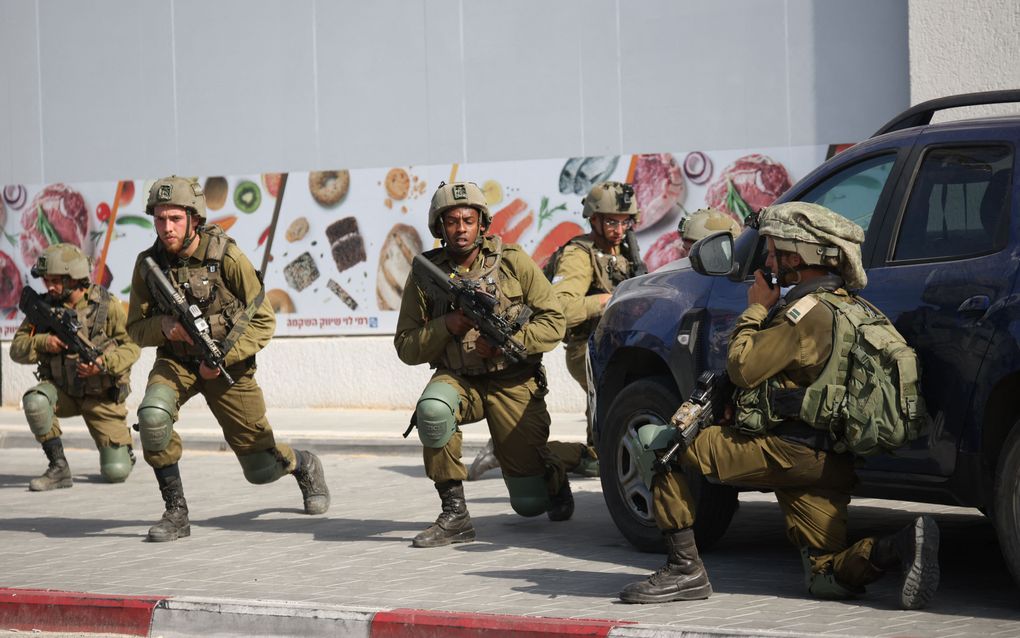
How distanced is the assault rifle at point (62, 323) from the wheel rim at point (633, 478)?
4.71 metres

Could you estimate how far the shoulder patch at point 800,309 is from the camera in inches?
224

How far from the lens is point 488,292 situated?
7875 mm

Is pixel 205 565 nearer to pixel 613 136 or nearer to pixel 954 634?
pixel 954 634

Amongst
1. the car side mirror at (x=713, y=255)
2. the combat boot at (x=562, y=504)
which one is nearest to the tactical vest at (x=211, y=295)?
the combat boot at (x=562, y=504)

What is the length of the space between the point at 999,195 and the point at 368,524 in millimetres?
4499

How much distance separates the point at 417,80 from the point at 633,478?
924cm

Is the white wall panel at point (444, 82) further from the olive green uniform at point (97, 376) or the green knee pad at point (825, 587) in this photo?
the green knee pad at point (825, 587)

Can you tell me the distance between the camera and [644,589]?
241 inches

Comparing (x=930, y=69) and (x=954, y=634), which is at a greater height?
(x=930, y=69)

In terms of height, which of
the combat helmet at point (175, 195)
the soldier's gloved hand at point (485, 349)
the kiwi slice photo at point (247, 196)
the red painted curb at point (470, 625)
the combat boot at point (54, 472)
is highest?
the kiwi slice photo at point (247, 196)


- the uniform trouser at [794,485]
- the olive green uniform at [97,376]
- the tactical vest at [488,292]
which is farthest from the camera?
the olive green uniform at [97,376]

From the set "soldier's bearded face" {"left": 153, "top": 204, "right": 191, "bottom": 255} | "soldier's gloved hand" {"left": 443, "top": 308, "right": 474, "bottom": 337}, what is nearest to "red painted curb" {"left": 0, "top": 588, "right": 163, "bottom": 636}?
"soldier's gloved hand" {"left": 443, "top": 308, "right": 474, "bottom": 337}

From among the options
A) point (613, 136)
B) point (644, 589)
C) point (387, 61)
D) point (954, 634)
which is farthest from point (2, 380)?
point (954, 634)

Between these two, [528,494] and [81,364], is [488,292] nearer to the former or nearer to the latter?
[528,494]
